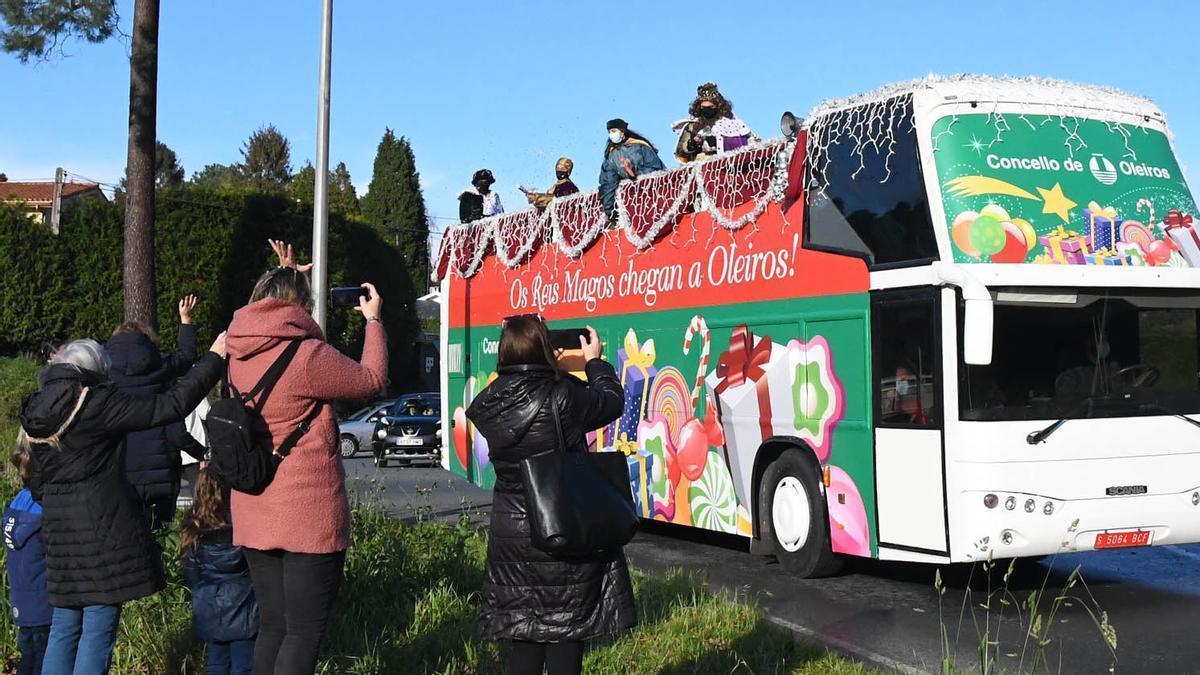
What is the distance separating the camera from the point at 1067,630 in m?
8.30

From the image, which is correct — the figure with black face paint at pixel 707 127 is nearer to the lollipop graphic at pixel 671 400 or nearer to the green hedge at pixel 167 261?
the lollipop graphic at pixel 671 400

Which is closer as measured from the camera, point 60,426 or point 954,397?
point 60,426

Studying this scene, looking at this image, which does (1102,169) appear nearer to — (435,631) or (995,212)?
(995,212)

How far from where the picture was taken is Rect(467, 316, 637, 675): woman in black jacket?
4.64 m

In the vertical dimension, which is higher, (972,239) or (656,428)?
(972,239)

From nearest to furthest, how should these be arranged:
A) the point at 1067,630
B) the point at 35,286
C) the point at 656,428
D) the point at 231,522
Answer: the point at 231,522 → the point at 1067,630 → the point at 656,428 → the point at 35,286

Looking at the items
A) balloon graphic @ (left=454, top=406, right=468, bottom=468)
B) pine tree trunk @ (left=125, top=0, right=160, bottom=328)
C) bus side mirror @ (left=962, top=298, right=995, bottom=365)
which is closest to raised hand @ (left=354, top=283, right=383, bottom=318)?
bus side mirror @ (left=962, top=298, right=995, bottom=365)

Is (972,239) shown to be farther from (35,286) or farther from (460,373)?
(35,286)

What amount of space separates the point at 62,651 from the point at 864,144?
6.32 metres

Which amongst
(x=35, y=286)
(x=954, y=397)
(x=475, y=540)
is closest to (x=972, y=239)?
(x=954, y=397)

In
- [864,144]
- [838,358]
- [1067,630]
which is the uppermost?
[864,144]

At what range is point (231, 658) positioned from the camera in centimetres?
543

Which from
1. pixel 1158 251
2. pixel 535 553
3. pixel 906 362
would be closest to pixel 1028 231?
pixel 1158 251

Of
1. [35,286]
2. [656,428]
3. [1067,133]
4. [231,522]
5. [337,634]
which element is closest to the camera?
[231,522]
